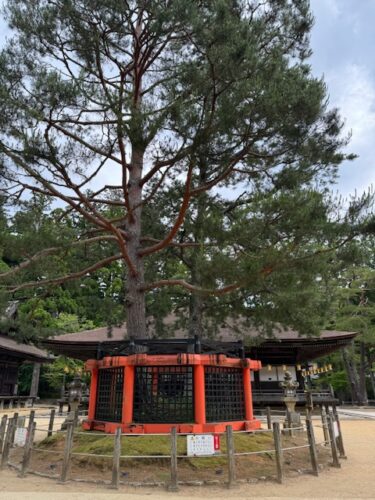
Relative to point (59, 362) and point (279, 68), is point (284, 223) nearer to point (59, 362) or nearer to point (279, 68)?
point (279, 68)

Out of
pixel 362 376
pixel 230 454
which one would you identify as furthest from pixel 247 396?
pixel 362 376

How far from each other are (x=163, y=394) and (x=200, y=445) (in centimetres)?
188

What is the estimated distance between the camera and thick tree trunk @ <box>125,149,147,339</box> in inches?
341

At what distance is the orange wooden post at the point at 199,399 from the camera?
7070 mm

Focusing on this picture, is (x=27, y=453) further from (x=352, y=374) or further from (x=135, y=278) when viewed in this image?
(x=352, y=374)

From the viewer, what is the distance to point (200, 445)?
18.5 feet

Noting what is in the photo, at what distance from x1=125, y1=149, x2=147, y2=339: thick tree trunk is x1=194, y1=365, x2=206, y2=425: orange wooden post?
1889mm

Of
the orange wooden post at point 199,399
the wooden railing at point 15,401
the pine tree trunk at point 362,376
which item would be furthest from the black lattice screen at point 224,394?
the pine tree trunk at point 362,376

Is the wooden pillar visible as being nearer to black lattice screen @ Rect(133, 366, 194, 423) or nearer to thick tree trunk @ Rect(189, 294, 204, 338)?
thick tree trunk @ Rect(189, 294, 204, 338)

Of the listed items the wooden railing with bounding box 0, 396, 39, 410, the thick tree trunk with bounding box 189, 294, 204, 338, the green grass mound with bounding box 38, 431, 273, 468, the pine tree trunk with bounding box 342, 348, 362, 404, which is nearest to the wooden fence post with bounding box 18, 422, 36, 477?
the green grass mound with bounding box 38, 431, 273, 468

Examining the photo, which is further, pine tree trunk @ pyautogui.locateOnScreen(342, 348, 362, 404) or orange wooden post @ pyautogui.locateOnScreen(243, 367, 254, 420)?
pine tree trunk @ pyautogui.locateOnScreen(342, 348, 362, 404)

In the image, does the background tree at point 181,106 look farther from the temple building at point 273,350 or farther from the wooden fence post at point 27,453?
the temple building at point 273,350

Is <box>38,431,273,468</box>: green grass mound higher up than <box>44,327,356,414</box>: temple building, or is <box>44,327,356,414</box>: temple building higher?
<box>44,327,356,414</box>: temple building

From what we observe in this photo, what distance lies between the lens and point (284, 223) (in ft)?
22.8
